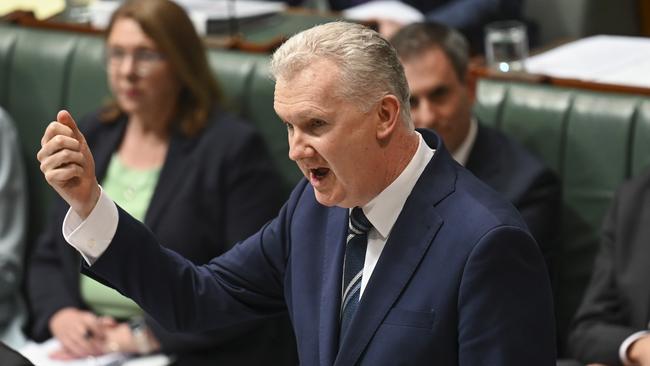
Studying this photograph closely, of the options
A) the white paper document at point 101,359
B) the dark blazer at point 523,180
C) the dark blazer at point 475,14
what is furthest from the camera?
the dark blazer at point 475,14

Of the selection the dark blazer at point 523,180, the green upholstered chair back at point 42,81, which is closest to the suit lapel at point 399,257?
the dark blazer at point 523,180

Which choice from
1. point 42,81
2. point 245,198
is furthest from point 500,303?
point 42,81

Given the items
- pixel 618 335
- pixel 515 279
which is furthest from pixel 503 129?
pixel 515 279

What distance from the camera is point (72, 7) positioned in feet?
12.9

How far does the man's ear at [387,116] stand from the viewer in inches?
69.2

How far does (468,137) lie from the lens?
2896mm

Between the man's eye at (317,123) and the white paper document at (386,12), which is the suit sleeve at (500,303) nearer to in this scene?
the man's eye at (317,123)

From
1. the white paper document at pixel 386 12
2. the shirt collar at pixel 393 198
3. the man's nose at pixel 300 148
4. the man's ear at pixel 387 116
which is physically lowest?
the white paper document at pixel 386 12

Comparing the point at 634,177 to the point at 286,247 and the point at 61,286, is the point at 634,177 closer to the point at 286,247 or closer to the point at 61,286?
the point at 286,247

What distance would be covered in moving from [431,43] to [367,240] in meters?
1.10

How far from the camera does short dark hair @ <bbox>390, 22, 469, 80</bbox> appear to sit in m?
2.90

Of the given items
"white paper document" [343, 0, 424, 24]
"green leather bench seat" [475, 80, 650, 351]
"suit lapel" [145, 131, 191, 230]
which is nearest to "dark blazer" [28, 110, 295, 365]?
"suit lapel" [145, 131, 191, 230]

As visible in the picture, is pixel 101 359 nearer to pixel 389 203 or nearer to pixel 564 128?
pixel 564 128

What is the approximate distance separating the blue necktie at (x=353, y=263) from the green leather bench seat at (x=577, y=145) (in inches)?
45.6
